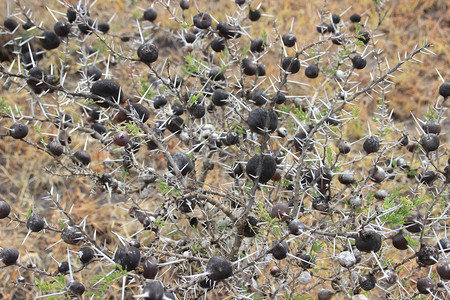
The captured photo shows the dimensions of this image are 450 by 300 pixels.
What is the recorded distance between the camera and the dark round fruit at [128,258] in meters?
1.07

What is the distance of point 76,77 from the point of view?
393cm

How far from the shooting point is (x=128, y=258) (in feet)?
3.50

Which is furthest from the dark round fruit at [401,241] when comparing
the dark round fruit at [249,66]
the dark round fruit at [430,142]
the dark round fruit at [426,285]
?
the dark round fruit at [249,66]

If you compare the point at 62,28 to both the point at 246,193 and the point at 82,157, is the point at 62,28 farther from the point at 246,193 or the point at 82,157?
the point at 246,193

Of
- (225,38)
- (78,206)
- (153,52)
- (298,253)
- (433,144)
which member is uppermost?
(153,52)

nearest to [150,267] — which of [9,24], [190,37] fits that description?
[190,37]

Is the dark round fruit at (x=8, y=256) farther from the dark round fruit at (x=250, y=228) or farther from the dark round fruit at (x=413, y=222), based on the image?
the dark round fruit at (x=413, y=222)

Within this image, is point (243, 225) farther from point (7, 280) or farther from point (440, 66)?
point (440, 66)

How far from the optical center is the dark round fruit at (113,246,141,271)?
42.1 inches

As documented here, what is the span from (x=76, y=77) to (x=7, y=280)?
6.71ft

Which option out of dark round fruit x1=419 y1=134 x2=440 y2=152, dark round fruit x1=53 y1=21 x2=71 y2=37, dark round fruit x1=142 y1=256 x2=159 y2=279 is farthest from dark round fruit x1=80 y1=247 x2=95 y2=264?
dark round fruit x1=419 y1=134 x2=440 y2=152

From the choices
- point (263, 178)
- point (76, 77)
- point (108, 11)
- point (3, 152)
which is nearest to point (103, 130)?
point (263, 178)

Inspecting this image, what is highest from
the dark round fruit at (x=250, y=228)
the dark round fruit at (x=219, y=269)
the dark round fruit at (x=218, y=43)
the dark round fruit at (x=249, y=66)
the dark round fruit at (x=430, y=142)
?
the dark round fruit at (x=218, y=43)

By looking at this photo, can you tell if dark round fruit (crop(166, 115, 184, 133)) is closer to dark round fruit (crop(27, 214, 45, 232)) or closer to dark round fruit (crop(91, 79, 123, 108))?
dark round fruit (crop(91, 79, 123, 108))
